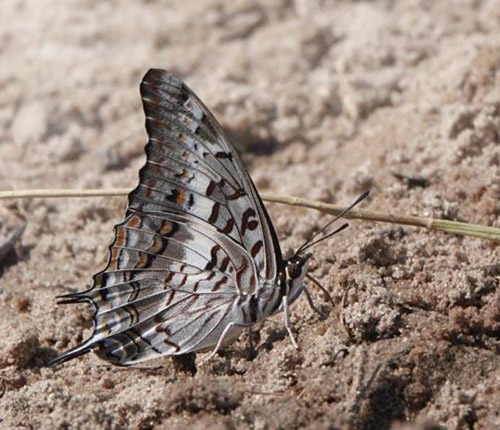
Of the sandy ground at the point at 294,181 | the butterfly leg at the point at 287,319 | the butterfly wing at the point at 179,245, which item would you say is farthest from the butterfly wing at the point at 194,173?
the sandy ground at the point at 294,181

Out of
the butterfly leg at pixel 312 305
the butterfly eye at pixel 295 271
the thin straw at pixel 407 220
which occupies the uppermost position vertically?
the thin straw at pixel 407 220

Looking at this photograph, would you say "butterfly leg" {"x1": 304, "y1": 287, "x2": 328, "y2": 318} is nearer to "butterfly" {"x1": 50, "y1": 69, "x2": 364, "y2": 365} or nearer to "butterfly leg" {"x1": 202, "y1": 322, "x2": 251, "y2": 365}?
"butterfly" {"x1": 50, "y1": 69, "x2": 364, "y2": 365}

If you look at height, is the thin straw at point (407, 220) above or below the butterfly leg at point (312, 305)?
above

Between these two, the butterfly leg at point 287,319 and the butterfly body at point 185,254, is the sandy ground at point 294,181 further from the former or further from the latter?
the butterfly body at point 185,254

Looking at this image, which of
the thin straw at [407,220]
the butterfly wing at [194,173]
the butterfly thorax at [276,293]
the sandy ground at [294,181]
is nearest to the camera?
the sandy ground at [294,181]

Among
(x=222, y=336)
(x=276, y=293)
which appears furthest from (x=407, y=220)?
(x=222, y=336)

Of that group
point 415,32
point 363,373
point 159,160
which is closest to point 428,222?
point 363,373

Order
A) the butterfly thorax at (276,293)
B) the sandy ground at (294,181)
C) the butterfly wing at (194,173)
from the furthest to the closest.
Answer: the butterfly thorax at (276,293)
the butterfly wing at (194,173)
the sandy ground at (294,181)

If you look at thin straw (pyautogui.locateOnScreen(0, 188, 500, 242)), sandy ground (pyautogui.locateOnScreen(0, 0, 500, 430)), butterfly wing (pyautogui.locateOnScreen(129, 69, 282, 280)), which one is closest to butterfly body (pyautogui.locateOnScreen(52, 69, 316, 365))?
butterfly wing (pyautogui.locateOnScreen(129, 69, 282, 280))

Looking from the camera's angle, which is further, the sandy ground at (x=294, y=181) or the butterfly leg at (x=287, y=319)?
the butterfly leg at (x=287, y=319)
